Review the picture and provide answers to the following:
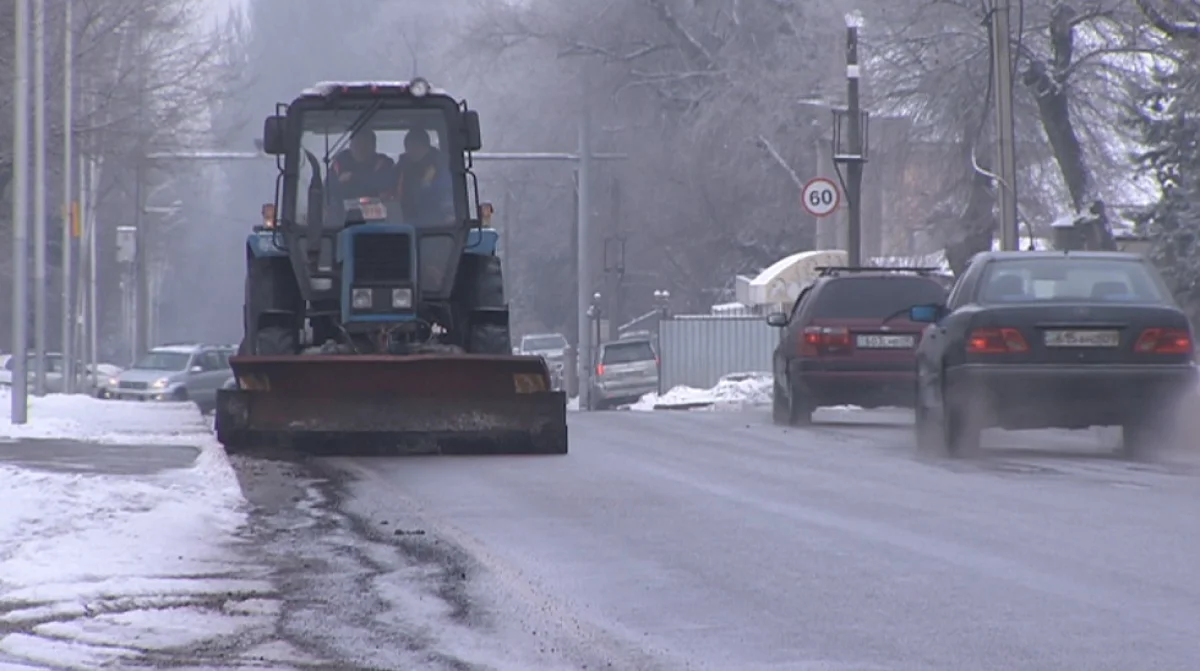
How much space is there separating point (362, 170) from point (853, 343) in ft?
21.2

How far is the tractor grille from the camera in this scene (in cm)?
1705

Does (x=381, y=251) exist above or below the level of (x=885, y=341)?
above

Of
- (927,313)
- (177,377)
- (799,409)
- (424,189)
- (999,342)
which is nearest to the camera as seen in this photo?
(999,342)

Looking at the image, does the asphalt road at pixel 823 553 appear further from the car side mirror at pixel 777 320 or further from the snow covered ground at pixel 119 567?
the car side mirror at pixel 777 320

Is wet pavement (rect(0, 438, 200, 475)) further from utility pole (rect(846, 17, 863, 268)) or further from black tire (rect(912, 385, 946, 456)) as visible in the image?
utility pole (rect(846, 17, 863, 268))

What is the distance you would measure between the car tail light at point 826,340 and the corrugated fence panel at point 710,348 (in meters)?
30.3

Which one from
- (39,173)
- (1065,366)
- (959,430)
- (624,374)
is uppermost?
(39,173)

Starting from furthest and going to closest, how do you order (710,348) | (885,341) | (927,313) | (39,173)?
(710,348), (39,173), (885,341), (927,313)

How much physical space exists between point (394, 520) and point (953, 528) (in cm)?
289

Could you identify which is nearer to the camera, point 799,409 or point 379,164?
point 379,164

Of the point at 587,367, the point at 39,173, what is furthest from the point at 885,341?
the point at 587,367

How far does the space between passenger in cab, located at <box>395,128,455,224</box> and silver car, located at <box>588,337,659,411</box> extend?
108ft

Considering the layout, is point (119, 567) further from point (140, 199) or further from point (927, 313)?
point (140, 199)

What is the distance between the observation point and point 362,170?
58.2 feet
